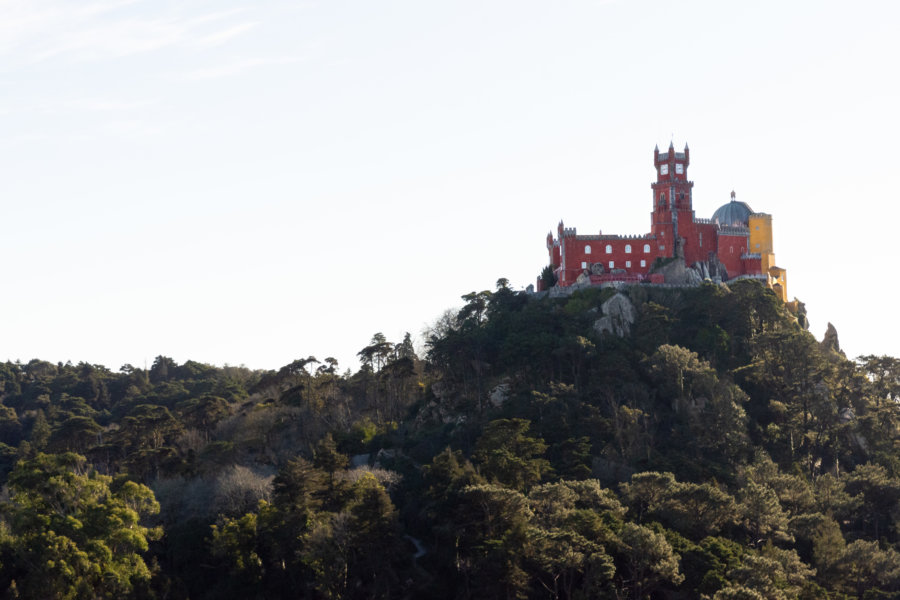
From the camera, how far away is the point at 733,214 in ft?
347

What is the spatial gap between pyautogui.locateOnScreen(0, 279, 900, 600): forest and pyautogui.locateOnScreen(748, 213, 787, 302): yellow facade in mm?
4332

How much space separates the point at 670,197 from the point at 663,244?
14.7 feet

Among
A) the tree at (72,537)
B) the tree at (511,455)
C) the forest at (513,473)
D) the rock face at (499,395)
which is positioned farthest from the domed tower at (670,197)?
the tree at (72,537)

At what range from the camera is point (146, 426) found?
93125 mm

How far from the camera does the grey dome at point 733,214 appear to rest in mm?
105000

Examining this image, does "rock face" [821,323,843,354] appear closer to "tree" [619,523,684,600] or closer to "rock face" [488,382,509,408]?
"rock face" [488,382,509,408]

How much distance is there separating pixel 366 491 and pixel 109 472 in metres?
32.8

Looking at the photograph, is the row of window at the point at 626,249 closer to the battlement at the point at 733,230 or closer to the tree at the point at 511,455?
the battlement at the point at 733,230

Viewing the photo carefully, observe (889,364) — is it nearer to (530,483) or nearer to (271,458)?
(530,483)

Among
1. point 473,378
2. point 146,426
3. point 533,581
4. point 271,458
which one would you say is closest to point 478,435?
point 473,378

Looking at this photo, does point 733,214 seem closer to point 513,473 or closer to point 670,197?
point 670,197

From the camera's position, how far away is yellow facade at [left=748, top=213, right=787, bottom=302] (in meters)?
103

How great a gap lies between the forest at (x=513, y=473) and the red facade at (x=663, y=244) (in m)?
4.52

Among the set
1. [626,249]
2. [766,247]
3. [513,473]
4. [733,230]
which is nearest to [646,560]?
[513,473]
